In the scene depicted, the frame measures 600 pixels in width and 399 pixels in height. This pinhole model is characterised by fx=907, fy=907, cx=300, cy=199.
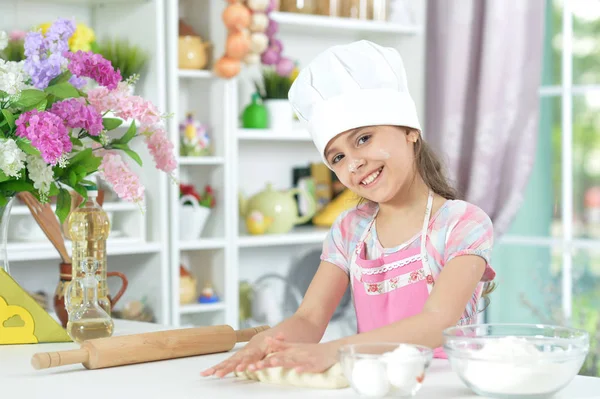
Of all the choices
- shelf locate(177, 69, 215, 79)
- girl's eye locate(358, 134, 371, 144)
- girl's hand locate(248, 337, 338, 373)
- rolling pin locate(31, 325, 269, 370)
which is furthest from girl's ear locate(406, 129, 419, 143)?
shelf locate(177, 69, 215, 79)

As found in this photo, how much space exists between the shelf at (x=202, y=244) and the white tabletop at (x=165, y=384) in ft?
5.93

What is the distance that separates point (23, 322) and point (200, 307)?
1683 millimetres

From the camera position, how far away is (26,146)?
5.29 ft

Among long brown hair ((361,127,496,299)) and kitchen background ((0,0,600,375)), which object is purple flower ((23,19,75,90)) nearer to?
long brown hair ((361,127,496,299))

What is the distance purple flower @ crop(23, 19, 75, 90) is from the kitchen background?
136 centimetres

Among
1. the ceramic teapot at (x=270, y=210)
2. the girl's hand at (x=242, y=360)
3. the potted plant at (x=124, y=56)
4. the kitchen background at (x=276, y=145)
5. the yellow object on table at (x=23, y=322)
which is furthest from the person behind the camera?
the ceramic teapot at (x=270, y=210)

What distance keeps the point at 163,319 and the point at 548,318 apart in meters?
1.51

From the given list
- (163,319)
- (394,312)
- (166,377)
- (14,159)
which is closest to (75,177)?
(14,159)

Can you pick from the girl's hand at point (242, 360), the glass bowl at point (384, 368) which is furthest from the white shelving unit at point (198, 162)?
the glass bowl at point (384, 368)

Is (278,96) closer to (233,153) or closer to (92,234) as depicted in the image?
(233,153)

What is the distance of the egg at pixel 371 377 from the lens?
111 centimetres

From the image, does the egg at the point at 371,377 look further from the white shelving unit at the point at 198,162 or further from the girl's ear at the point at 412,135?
the white shelving unit at the point at 198,162

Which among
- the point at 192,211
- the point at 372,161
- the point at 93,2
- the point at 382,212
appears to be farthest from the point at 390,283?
the point at 93,2

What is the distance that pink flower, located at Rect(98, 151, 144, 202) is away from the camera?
1.77 meters
